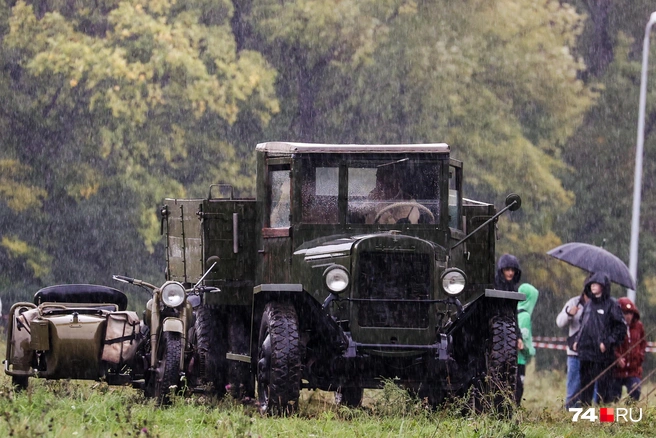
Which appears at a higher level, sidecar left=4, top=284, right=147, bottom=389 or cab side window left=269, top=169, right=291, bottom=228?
cab side window left=269, top=169, right=291, bottom=228

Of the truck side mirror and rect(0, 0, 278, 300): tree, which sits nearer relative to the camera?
the truck side mirror

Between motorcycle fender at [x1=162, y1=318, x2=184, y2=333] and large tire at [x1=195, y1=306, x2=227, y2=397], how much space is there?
1273mm

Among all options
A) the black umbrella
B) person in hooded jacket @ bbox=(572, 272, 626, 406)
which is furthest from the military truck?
the black umbrella

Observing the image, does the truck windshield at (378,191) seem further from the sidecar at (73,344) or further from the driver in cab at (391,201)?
the sidecar at (73,344)

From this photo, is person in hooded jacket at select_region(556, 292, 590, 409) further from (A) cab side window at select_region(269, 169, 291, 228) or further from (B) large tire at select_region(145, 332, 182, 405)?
(B) large tire at select_region(145, 332, 182, 405)

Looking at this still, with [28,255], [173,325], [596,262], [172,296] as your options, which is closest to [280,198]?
[172,296]

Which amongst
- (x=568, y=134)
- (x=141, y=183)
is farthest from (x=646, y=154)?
(x=141, y=183)

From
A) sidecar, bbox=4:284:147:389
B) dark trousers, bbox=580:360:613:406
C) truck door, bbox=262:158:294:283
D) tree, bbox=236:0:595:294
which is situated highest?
tree, bbox=236:0:595:294

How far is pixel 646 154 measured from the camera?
1236 inches

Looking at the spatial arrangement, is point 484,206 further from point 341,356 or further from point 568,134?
point 568,134

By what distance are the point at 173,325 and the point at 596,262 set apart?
661cm

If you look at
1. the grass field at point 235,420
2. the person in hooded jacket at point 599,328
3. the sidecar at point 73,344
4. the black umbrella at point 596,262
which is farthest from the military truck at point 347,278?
the black umbrella at point 596,262

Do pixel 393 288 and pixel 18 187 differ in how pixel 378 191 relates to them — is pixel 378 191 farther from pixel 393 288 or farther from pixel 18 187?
pixel 18 187

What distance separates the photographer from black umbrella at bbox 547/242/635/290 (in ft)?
57.4
